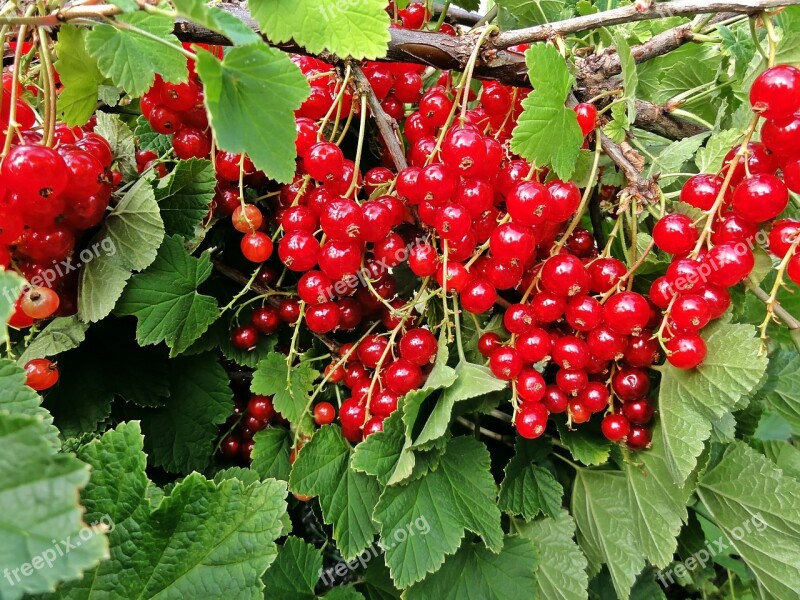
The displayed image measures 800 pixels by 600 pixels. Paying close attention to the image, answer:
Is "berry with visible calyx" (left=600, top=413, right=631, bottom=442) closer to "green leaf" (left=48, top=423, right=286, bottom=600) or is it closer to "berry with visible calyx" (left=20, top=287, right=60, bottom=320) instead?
"green leaf" (left=48, top=423, right=286, bottom=600)

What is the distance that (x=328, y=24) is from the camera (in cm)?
42

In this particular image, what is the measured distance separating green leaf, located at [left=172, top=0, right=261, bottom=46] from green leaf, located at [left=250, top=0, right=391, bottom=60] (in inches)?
2.8

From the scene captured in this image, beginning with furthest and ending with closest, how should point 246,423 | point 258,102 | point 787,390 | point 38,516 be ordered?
point 787,390, point 246,423, point 258,102, point 38,516

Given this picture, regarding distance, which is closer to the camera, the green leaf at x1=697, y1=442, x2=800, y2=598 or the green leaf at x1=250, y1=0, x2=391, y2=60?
the green leaf at x1=250, y1=0, x2=391, y2=60

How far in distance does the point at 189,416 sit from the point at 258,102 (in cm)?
39

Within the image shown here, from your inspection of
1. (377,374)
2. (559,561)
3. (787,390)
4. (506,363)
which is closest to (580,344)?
(506,363)

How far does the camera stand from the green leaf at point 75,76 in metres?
0.46

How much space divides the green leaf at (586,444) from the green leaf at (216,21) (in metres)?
0.48

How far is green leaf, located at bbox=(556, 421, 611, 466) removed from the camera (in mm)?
585

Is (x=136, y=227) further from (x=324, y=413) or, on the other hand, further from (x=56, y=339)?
(x=324, y=413)

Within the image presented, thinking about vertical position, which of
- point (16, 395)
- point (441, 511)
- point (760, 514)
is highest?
point (16, 395)

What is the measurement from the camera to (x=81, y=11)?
1.29 feet

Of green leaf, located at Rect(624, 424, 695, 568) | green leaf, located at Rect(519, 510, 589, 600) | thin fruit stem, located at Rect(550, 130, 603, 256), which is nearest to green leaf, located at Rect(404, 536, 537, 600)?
green leaf, located at Rect(519, 510, 589, 600)

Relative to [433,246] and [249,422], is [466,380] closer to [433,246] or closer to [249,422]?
[433,246]
